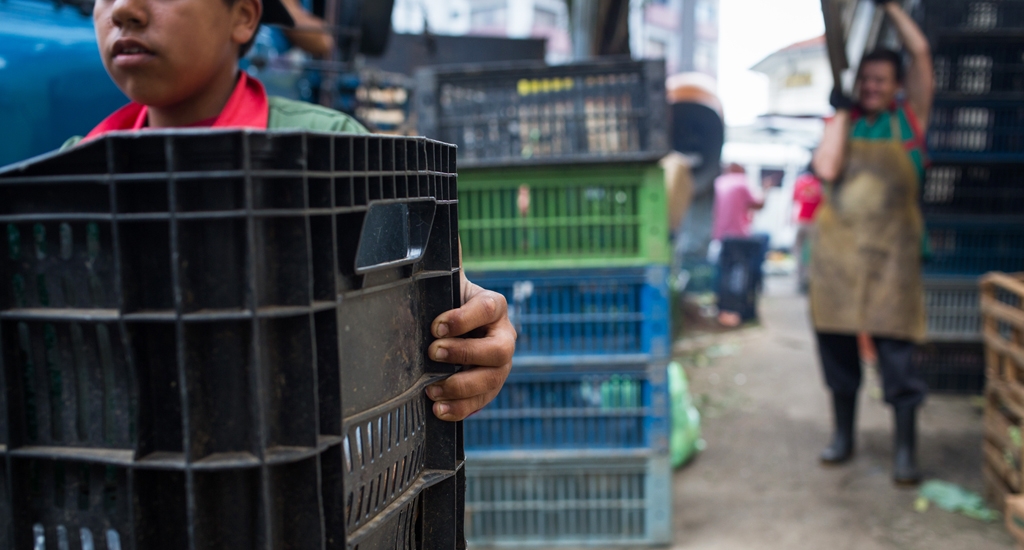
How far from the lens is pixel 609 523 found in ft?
10.00

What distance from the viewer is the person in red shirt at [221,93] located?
1059 millimetres

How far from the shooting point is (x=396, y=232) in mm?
1005

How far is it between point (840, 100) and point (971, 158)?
1.58 m

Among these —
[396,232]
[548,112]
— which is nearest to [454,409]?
[396,232]

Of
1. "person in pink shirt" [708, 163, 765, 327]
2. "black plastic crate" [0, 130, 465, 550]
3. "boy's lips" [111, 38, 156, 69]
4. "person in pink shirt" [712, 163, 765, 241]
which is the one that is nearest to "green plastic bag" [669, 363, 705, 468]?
A: "boy's lips" [111, 38, 156, 69]

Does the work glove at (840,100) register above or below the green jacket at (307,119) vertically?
above

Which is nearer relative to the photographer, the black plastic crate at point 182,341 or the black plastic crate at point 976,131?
the black plastic crate at point 182,341

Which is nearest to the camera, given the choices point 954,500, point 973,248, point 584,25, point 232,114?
point 232,114

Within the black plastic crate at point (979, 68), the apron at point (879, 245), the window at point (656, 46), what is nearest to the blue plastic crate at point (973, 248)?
the black plastic crate at point (979, 68)

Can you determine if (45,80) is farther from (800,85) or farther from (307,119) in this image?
(800,85)

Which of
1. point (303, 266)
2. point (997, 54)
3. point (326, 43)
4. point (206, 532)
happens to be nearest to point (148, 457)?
point (206, 532)

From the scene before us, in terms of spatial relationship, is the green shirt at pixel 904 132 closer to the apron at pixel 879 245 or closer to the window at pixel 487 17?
the apron at pixel 879 245

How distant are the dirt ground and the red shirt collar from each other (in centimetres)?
256

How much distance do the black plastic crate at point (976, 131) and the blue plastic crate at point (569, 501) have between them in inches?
134
